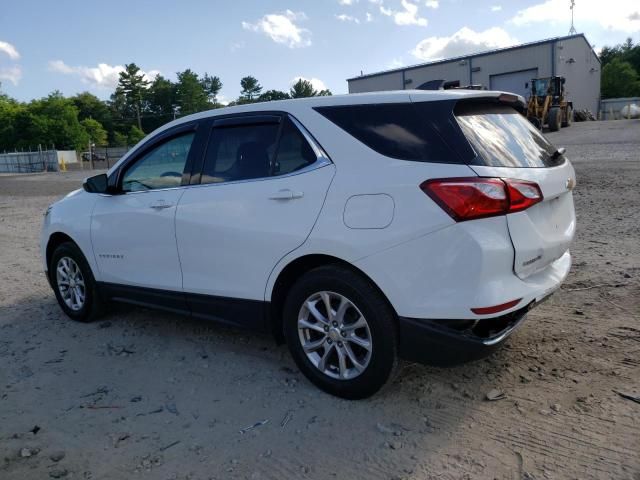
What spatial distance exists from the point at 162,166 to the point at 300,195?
1.62 m

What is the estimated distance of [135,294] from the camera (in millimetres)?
4590

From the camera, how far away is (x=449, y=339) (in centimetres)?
296

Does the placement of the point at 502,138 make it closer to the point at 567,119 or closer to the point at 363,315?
the point at 363,315

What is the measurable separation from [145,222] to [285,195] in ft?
4.83

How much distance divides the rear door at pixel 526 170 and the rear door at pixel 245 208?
892 millimetres

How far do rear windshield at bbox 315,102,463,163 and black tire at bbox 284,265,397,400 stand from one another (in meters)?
0.77

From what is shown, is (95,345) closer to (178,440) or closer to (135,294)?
(135,294)

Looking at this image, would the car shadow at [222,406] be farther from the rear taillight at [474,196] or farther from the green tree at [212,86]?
the green tree at [212,86]

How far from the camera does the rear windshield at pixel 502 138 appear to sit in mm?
3066

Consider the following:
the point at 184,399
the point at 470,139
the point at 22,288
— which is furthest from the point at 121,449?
the point at 22,288

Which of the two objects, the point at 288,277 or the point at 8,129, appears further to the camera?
the point at 8,129

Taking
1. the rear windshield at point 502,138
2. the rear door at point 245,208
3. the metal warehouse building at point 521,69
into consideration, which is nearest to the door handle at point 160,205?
the rear door at point 245,208

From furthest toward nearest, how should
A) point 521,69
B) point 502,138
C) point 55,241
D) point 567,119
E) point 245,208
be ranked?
point 521,69 < point 567,119 < point 55,241 < point 245,208 < point 502,138

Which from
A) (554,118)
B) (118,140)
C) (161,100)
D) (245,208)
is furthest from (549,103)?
(161,100)
